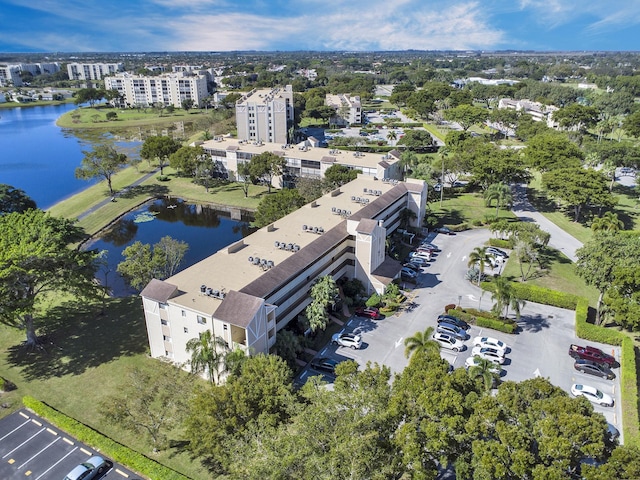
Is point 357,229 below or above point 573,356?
above

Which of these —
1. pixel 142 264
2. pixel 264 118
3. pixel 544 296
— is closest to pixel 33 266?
pixel 142 264

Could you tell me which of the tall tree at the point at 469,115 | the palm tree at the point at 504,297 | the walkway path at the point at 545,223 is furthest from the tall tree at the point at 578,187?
the tall tree at the point at 469,115

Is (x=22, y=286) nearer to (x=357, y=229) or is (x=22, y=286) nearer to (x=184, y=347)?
(x=184, y=347)

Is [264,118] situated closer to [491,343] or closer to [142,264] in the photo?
[142,264]

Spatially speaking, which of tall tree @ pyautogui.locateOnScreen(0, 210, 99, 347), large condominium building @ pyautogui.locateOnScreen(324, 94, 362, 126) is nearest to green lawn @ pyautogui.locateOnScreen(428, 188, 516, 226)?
tall tree @ pyautogui.locateOnScreen(0, 210, 99, 347)

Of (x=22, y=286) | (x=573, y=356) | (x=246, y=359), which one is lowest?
(x=573, y=356)

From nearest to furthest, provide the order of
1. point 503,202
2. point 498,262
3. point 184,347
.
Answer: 1. point 184,347
2. point 498,262
3. point 503,202

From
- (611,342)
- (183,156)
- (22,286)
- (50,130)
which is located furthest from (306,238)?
(50,130)

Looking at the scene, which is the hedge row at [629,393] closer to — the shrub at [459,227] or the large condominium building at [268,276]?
the large condominium building at [268,276]
